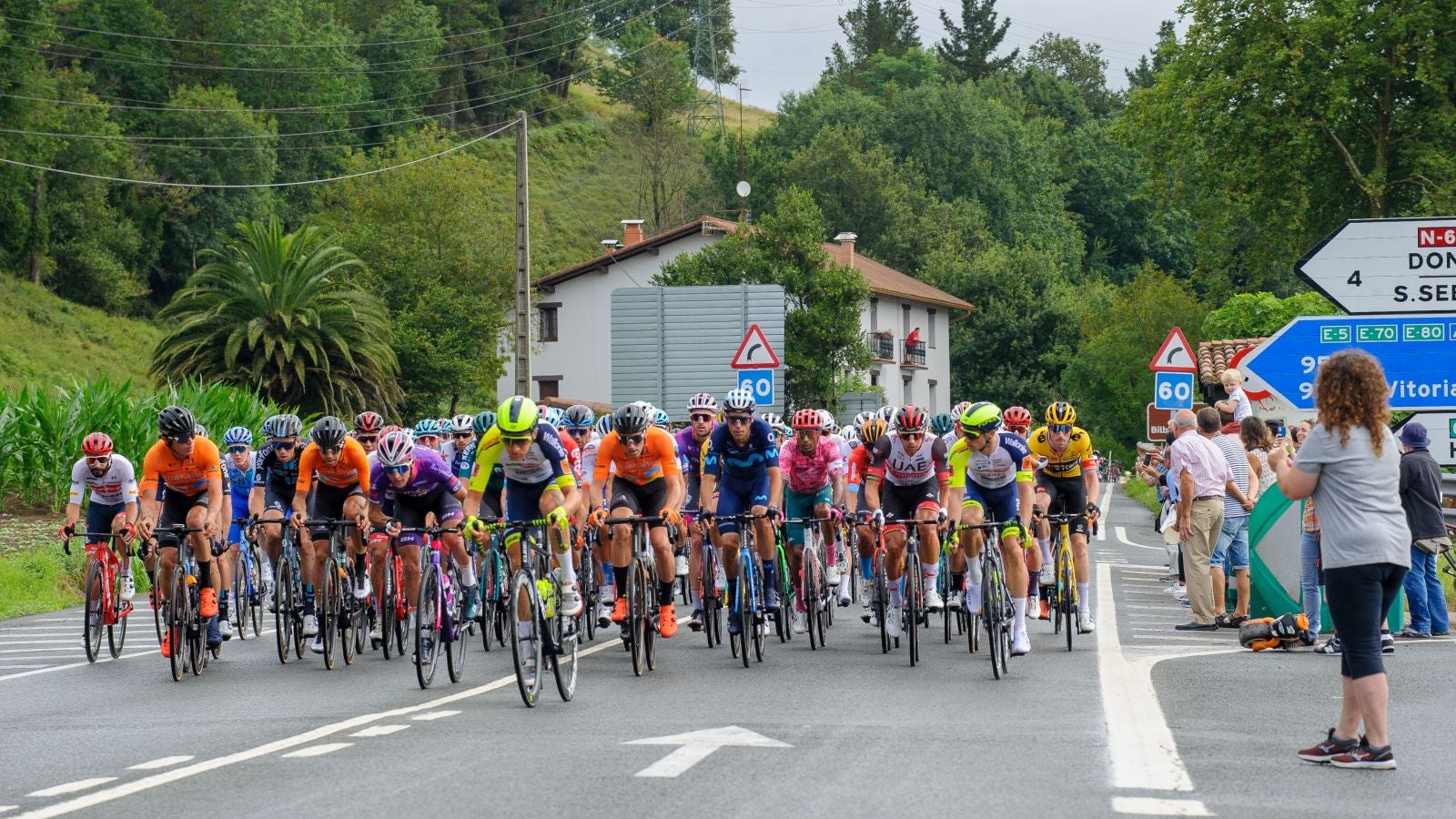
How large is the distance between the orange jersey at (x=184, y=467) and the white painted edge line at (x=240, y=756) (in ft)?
10.7

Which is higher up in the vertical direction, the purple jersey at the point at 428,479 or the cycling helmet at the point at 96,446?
the cycling helmet at the point at 96,446

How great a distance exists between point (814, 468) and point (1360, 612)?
807 cm

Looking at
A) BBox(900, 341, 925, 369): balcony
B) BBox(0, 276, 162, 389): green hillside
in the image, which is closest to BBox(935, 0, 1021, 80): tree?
BBox(900, 341, 925, 369): balcony

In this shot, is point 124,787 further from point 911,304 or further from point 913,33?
point 913,33

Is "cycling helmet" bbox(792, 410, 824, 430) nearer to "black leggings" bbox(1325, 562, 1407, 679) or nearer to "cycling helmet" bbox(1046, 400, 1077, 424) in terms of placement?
"cycling helmet" bbox(1046, 400, 1077, 424)

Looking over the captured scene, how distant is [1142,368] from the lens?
61.6 metres

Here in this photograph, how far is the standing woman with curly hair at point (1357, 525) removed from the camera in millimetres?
8648

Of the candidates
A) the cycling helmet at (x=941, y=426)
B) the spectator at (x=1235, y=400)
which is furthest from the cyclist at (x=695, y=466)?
the spectator at (x=1235, y=400)

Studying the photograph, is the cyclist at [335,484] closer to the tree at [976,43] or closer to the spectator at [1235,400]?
the spectator at [1235,400]

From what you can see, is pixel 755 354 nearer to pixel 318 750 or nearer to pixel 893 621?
pixel 893 621

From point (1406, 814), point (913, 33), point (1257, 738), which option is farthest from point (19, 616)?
point (913, 33)

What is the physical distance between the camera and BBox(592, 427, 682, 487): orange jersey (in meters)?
13.9

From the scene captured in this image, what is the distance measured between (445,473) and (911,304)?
225ft

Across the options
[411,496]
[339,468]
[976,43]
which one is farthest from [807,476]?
[976,43]
